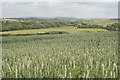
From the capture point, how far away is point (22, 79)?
A: 5.82m

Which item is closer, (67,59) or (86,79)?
(86,79)

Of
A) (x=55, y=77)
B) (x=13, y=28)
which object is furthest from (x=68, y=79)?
(x=13, y=28)

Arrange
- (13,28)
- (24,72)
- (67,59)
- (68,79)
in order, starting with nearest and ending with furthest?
1. (68,79)
2. (24,72)
3. (67,59)
4. (13,28)

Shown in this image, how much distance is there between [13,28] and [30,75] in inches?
2041

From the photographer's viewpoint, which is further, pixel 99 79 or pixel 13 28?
pixel 13 28

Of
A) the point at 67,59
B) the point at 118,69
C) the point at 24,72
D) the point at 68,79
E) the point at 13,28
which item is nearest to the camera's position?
the point at 68,79

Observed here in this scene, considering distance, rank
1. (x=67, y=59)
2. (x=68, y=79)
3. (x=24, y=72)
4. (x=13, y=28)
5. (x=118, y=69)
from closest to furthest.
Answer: (x=68, y=79)
(x=24, y=72)
(x=118, y=69)
(x=67, y=59)
(x=13, y=28)

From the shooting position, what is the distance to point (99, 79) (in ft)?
19.2

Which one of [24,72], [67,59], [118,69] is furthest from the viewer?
[67,59]

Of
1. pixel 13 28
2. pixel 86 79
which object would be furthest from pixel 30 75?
pixel 13 28

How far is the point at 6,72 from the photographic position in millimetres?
6566

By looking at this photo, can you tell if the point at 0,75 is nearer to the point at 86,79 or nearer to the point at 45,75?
the point at 45,75

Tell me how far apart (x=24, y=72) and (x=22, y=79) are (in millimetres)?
506

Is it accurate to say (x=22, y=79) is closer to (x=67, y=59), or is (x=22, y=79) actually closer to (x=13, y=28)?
(x=67, y=59)
